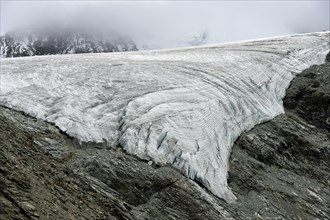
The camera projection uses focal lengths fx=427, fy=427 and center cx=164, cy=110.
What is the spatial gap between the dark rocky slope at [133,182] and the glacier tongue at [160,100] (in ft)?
2.33

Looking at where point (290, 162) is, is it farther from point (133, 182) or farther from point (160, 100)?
point (133, 182)

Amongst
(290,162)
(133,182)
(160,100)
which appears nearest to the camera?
(133,182)

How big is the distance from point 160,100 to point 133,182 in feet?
17.4

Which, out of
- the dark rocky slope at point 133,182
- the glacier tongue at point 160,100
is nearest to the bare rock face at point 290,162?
the dark rocky slope at point 133,182

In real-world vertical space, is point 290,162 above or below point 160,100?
below

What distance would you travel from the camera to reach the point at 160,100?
18.2 meters

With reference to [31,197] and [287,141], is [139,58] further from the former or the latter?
[31,197]

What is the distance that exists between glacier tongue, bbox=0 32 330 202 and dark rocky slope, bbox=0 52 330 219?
711mm

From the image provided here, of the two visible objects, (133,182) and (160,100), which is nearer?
(133,182)

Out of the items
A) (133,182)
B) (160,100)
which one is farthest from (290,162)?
(133,182)

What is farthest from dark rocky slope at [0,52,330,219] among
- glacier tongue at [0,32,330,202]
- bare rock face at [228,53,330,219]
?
glacier tongue at [0,32,330,202]

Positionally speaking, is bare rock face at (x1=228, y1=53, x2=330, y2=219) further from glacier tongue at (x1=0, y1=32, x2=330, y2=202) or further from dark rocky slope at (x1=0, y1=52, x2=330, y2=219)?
glacier tongue at (x1=0, y1=32, x2=330, y2=202)

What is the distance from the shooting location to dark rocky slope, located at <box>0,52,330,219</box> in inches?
442

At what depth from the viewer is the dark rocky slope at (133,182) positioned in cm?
1122
